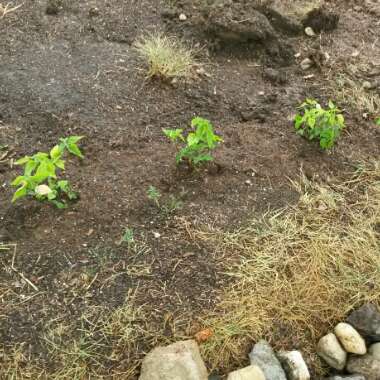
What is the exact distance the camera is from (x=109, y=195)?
262 cm

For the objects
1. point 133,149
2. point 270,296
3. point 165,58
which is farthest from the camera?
point 165,58

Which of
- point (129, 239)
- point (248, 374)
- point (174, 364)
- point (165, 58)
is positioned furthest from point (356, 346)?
point (165, 58)

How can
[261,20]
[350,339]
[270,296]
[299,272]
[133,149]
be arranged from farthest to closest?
[261,20], [133,149], [299,272], [270,296], [350,339]

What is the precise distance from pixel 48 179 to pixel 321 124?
4.88 ft

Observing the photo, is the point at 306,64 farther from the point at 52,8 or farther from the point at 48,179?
the point at 48,179

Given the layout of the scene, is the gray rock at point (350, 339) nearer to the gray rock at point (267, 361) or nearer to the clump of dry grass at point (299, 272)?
the clump of dry grass at point (299, 272)

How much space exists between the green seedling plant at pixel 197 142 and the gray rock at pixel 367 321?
1002 millimetres

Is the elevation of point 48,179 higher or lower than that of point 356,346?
higher

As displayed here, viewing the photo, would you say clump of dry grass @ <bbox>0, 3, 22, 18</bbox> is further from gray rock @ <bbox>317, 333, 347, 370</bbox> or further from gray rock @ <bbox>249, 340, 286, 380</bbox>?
gray rock @ <bbox>317, 333, 347, 370</bbox>

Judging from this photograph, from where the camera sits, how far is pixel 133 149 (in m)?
2.86

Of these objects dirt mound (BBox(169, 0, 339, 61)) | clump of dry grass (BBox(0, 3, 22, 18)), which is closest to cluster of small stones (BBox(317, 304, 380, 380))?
dirt mound (BBox(169, 0, 339, 61))

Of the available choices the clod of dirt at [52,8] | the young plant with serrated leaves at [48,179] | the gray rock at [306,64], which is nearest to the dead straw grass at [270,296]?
the young plant with serrated leaves at [48,179]

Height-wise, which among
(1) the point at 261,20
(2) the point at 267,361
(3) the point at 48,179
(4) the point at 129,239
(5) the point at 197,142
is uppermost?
(1) the point at 261,20

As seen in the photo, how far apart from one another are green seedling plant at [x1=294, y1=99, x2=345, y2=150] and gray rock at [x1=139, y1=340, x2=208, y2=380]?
1.38 metres
